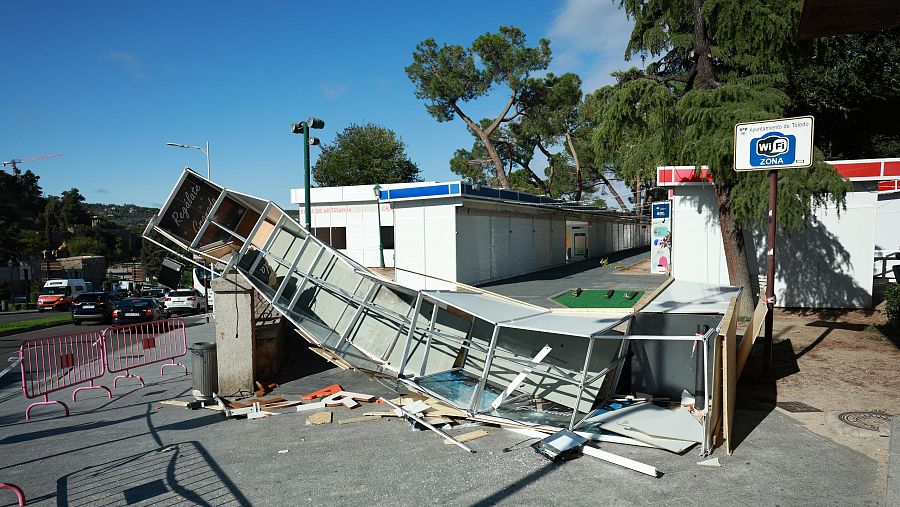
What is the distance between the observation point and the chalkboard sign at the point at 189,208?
9273 mm

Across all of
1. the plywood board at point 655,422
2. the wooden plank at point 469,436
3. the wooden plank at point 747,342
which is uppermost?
the wooden plank at point 747,342

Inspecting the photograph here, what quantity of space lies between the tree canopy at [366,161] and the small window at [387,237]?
26.7 meters

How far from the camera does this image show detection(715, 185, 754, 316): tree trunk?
43.9ft

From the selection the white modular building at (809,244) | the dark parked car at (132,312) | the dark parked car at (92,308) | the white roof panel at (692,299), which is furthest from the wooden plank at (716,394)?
the dark parked car at (92,308)

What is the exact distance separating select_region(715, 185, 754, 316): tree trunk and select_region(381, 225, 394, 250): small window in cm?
1797

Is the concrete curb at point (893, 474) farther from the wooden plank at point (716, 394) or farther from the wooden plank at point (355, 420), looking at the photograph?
the wooden plank at point (355, 420)

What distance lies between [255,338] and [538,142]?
39.2 metres

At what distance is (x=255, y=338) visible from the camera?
9414mm

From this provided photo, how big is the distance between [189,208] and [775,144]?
406 inches

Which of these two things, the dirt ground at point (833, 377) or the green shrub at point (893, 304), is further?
the green shrub at point (893, 304)

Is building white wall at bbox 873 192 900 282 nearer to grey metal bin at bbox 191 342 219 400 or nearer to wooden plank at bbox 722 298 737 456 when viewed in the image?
wooden plank at bbox 722 298 737 456

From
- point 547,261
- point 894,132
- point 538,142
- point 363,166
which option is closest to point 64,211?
point 363,166

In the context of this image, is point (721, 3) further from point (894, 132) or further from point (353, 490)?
point (894, 132)

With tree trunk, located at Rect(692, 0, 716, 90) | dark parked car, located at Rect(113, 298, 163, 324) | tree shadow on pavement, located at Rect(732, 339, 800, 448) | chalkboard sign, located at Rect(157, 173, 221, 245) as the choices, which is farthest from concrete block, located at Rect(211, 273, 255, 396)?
dark parked car, located at Rect(113, 298, 163, 324)
